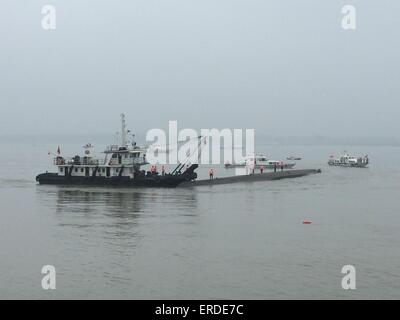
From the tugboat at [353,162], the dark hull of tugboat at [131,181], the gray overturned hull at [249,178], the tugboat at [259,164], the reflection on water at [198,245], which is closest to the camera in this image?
the reflection on water at [198,245]

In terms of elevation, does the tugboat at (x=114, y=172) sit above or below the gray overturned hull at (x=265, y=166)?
above

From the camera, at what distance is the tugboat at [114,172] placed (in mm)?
71688

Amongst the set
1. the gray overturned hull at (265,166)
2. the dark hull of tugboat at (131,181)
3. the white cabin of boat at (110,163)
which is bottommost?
the gray overturned hull at (265,166)

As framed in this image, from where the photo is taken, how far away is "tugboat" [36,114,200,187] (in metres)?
71.7

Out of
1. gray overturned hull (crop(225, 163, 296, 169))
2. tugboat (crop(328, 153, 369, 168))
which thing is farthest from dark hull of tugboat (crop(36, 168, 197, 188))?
tugboat (crop(328, 153, 369, 168))

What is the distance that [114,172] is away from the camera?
73.2 meters

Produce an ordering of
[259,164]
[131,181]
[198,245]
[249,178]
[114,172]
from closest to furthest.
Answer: [198,245], [131,181], [114,172], [249,178], [259,164]

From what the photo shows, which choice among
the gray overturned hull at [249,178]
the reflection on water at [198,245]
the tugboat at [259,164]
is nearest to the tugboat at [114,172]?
the gray overturned hull at [249,178]

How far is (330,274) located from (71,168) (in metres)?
51.7

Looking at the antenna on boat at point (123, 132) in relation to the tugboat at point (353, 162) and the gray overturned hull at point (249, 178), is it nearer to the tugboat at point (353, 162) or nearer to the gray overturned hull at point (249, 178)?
the gray overturned hull at point (249, 178)

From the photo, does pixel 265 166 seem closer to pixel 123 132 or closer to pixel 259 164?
pixel 259 164

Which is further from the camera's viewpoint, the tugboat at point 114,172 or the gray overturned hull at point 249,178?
the gray overturned hull at point 249,178

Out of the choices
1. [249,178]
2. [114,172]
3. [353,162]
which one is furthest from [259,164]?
[114,172]

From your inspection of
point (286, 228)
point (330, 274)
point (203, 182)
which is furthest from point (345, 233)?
point (203, 182)
